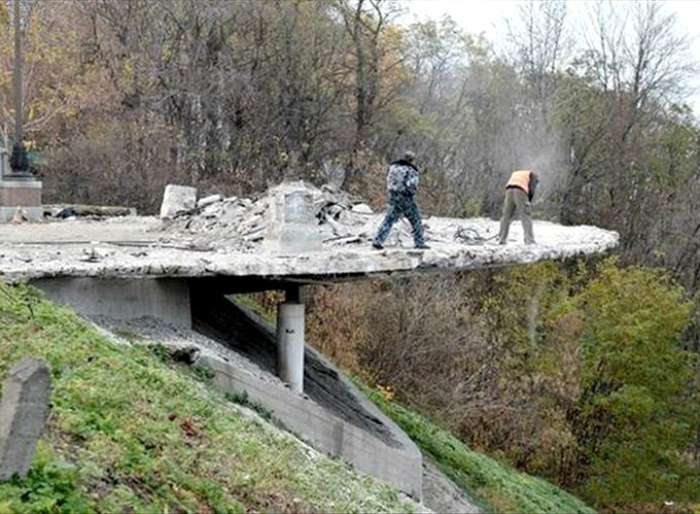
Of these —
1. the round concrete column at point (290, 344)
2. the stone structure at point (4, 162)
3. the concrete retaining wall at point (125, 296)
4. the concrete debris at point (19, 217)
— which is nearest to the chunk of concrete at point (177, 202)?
the concrete debris at point (19, 217)

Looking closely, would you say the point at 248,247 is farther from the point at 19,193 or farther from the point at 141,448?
the point at 19,193

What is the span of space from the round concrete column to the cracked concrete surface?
1069mm

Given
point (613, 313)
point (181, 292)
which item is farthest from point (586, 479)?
point (181, 292)

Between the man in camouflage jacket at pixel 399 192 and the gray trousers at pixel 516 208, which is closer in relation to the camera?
the man in camouflage jacket at pixel 399 192

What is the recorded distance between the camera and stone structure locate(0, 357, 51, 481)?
4.48m

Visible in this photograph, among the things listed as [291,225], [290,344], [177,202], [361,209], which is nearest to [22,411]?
[291,225]

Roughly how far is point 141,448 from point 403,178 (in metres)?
7.40

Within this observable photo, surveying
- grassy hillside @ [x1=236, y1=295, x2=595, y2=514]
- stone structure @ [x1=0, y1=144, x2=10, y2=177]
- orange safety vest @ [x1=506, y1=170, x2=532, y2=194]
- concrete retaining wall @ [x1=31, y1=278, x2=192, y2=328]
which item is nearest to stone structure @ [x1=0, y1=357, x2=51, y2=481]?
concrete retaining wall @ [x1=31, y1=278, x2=192, y2=328]

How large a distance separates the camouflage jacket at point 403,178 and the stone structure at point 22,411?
844 centimetres

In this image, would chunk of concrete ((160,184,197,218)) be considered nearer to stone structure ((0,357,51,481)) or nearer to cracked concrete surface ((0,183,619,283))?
cracked concrete surface ((0,183,619,283))

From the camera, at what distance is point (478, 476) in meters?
17.8

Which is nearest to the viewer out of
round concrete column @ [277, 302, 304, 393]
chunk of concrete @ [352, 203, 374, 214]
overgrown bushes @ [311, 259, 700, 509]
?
round concrete column @ [277, 302, 304, 393]

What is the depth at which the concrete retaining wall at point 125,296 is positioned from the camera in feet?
35.5

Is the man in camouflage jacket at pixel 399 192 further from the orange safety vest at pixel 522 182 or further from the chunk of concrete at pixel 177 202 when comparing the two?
the chunk of concrete at pixel 177 202
